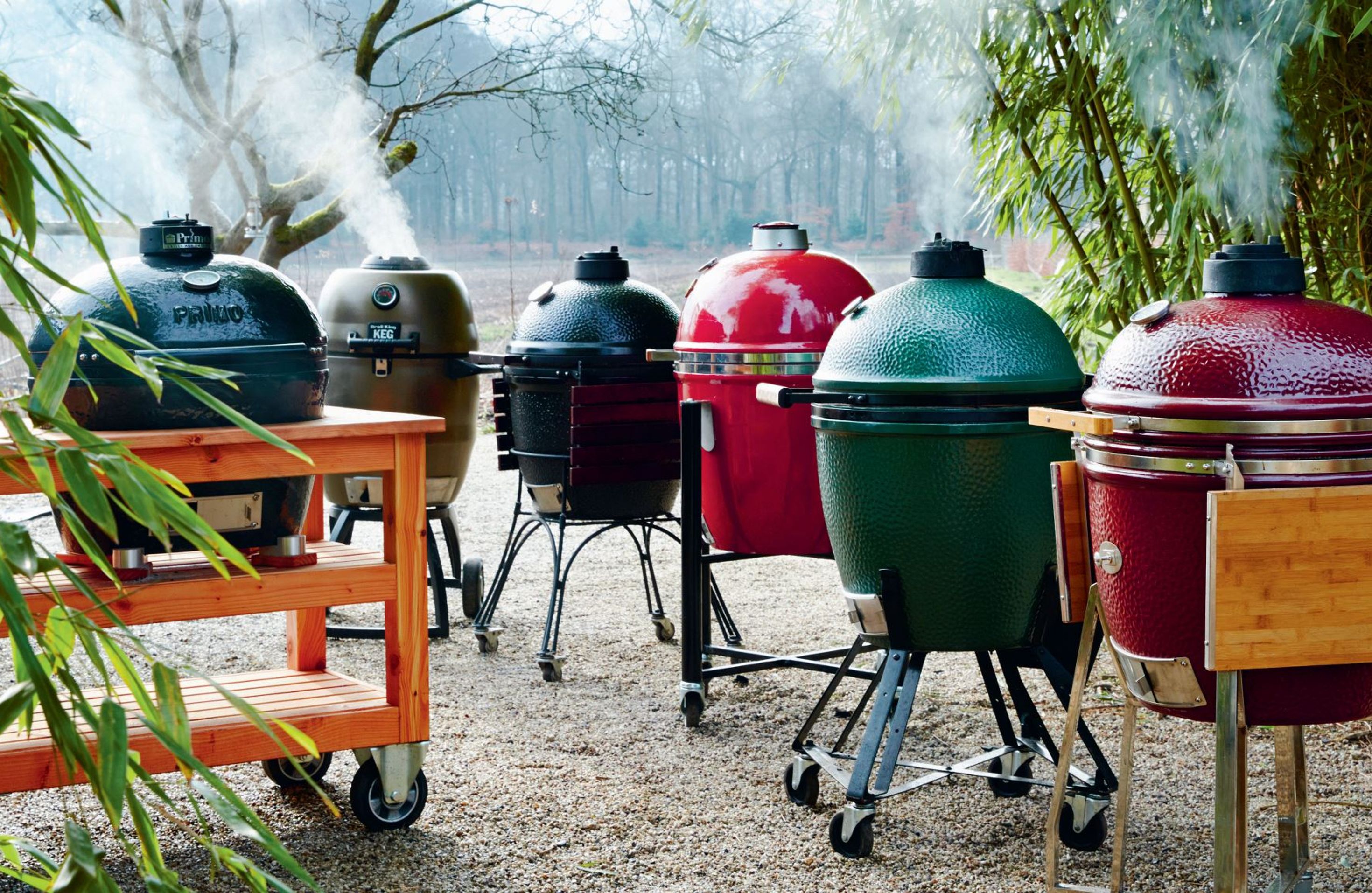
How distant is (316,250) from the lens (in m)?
11.1

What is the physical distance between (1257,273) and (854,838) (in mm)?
1289

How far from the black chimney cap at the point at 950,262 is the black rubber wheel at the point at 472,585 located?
→ 2434 millimetres

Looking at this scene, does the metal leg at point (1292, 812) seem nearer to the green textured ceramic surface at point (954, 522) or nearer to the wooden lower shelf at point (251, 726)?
the green textured ceramic surface at point (954, 522)

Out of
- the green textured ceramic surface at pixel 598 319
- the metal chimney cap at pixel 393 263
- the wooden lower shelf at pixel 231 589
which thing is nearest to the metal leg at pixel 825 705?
the wooden lower shelf at pixel 231 589

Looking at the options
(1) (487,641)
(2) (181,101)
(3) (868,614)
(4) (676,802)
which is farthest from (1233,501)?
(2) (181,101)

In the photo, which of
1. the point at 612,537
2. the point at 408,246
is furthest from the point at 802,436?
the point at 612,537

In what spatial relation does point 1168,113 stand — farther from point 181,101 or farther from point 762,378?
point 181,101

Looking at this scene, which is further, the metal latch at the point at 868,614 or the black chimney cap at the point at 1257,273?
the metal latch at the point at 868,614

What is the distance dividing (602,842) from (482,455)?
647 centimetres

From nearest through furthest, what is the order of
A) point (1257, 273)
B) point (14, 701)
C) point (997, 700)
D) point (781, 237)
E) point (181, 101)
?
point (14, 701) < point (1257, 273) < point (997, 700) < point (781, 237) < point (181, 101)

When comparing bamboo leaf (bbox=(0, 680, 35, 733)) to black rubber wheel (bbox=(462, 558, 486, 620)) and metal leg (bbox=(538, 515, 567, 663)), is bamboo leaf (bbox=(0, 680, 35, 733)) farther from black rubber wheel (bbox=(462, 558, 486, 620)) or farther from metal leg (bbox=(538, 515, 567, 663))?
black rubber wheel (bbox=(462, 558, 486, 620))

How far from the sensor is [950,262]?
2.76 m

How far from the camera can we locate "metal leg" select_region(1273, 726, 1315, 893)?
239 cm

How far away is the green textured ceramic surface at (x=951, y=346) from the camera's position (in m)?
2.60
